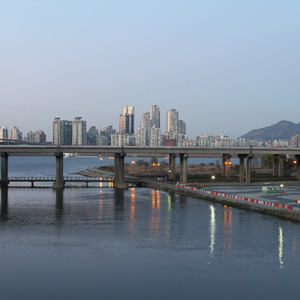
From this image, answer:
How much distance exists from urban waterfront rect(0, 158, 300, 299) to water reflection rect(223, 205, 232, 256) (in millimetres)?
84

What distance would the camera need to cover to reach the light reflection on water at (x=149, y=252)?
30.2m

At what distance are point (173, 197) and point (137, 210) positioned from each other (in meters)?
18.7

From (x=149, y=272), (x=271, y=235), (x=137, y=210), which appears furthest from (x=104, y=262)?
(x=137, y=210)

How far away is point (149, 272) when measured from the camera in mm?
33375

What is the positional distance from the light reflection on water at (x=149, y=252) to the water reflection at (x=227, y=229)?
86 millimetres

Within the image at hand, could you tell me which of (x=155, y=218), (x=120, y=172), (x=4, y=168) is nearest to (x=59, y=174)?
(x=120, y=172)

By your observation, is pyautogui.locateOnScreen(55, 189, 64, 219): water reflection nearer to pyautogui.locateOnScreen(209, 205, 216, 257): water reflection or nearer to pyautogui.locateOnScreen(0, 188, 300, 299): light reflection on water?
pyautogui.locateOnScreen(0, 188, 300, 299): light reflection on water

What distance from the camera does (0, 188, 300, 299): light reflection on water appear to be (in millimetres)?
30250

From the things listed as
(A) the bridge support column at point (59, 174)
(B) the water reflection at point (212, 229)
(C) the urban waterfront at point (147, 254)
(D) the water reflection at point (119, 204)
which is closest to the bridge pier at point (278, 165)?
(D) the water reflection at point (119, 204)

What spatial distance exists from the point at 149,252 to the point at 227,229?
13272 millimetres

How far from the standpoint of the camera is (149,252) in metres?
38.8

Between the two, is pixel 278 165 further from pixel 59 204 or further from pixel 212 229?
pixel 212 229

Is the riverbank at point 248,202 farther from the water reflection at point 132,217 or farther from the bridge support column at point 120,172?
the water reflection at point 132,217

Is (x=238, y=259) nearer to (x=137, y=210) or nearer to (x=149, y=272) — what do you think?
(x=149, y=272)
